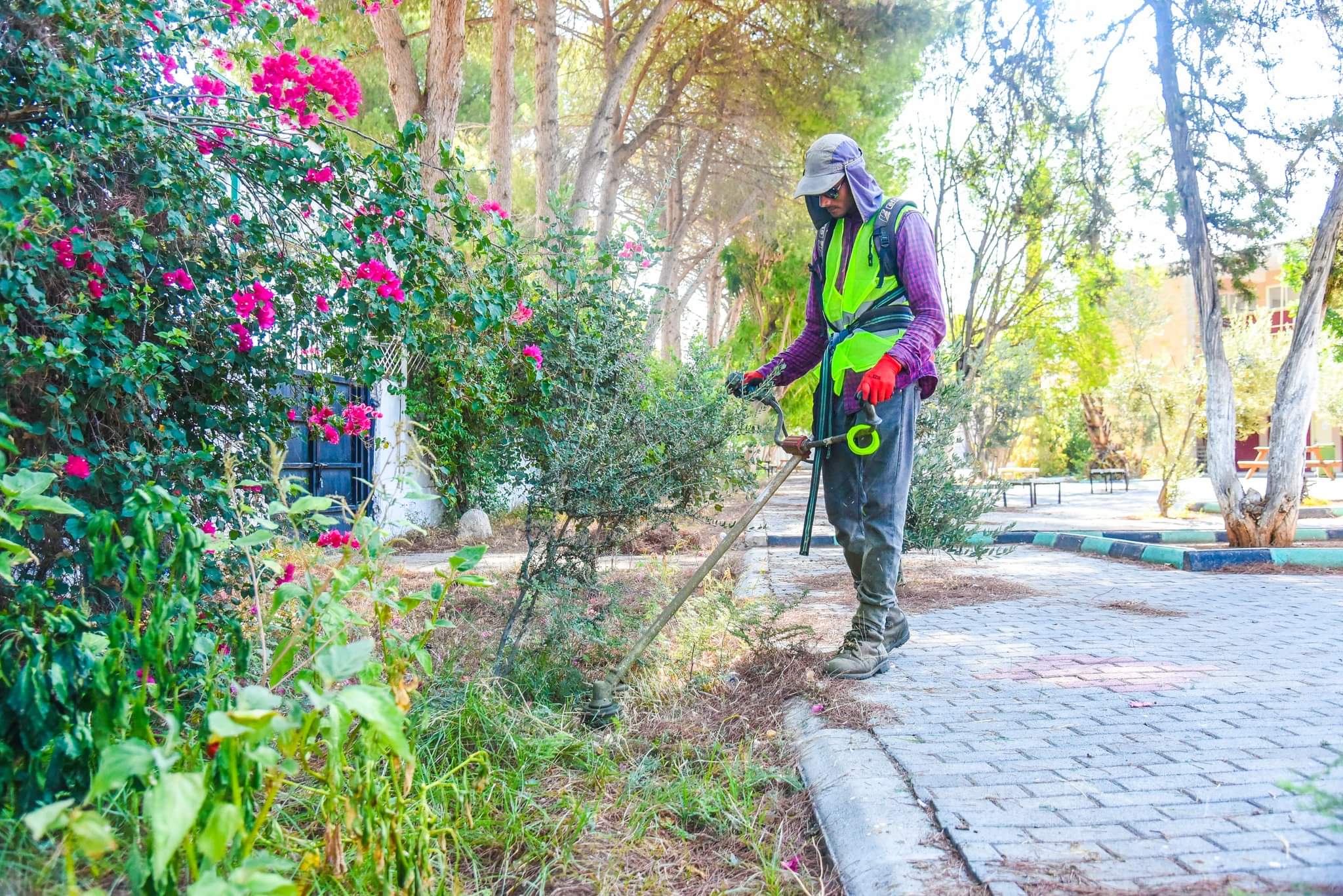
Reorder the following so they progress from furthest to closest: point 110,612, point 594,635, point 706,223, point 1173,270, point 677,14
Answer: point 706,223
point 677,14
point 1173,270
point 594,635
point 110,612

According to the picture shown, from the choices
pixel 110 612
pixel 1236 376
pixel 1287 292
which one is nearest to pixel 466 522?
pixel 110 612

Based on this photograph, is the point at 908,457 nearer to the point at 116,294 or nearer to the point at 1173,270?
the point at 116,294

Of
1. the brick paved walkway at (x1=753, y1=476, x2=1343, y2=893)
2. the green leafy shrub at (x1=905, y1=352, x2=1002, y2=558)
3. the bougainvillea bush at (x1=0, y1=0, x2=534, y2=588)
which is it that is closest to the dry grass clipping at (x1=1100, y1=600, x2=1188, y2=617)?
the brick paved walkway at (x1=753, y1=476, x2=1343, y2=893)

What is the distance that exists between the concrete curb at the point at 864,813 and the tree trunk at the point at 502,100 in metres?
8.91

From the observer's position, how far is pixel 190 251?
299 cm

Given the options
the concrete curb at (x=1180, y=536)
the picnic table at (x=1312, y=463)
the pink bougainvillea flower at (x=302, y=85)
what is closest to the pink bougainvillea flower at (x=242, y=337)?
the pink bougainvillea flower at (x=302, y=85)

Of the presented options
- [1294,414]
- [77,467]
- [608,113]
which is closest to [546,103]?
[608,113]

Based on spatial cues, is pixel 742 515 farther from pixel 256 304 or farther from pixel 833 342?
pixel 256 304

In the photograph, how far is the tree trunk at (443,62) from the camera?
951cm

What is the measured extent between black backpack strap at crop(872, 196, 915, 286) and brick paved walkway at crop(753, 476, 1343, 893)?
5.48 ft

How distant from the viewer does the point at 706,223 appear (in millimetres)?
23859

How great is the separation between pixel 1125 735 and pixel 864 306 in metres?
1.87

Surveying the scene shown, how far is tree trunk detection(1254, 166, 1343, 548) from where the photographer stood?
8234mm

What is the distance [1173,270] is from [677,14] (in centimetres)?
795
